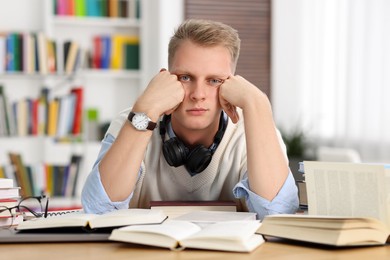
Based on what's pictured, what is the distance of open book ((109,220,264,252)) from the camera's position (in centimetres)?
143

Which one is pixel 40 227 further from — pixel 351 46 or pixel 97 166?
pixel 351 46

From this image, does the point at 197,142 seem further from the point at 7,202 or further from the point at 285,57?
the point at 285,57

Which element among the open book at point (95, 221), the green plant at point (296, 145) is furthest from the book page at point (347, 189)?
the green plant at point (296, 145)

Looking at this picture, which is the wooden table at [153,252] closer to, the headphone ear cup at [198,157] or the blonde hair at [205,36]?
the headphone ear cup at [198,157]

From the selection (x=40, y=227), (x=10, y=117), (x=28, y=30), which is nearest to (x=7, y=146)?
(x=10, y=117)

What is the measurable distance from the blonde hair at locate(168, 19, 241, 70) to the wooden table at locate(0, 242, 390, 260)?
77 centimetres

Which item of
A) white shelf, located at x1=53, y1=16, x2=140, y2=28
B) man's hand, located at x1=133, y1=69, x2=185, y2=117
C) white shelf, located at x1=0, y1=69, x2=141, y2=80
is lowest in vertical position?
white shelf, located at x1=0, y1=69, x2=141, y2=80

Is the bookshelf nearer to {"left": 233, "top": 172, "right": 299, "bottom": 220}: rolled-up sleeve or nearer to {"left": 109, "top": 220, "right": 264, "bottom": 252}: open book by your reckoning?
{"left": 233, "top": 172, "right": 299, "bottom": 220}: rolled-up sleeve

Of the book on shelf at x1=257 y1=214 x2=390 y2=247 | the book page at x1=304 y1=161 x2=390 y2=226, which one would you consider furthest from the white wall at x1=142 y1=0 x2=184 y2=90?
the book on shelf at x1=257 y1=214 x2=390 y2=247

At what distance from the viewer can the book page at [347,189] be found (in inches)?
63.0

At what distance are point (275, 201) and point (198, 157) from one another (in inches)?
11.6

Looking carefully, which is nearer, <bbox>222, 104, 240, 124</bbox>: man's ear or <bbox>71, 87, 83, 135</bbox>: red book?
<bbox>222, 104, 240, 124</bbox>: man's ear

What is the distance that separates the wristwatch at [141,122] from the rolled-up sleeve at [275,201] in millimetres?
300

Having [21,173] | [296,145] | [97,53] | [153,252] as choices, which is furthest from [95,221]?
[296,145]
